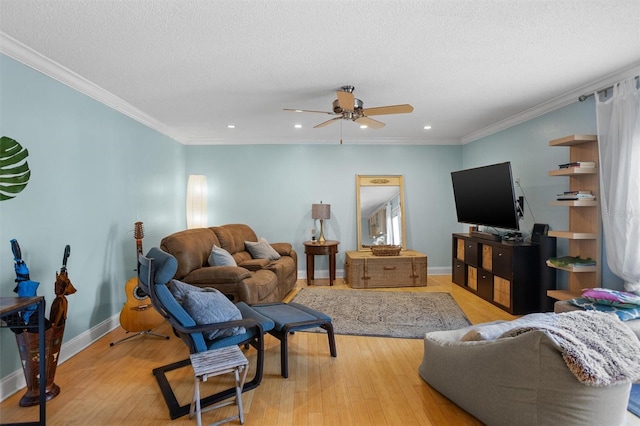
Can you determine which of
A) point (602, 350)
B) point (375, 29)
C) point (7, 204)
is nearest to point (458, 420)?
point (602, 350)

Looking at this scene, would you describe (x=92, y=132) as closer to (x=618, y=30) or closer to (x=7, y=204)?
(x=7, y=204)

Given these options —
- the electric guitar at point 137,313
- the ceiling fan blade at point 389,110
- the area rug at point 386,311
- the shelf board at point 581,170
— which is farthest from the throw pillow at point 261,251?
the shelf board at point 581,170

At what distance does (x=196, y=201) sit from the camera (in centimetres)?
526

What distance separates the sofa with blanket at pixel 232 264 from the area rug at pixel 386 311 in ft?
1.83

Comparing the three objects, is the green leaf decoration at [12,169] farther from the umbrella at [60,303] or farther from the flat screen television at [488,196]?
the flat screen television at [488,196]

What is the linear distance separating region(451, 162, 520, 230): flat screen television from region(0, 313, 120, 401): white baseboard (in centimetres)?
469

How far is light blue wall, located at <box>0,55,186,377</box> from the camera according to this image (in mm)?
2381

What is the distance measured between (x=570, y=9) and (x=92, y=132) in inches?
157

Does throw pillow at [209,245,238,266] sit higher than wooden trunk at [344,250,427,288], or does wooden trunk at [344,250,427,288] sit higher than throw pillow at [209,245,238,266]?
throw pillow at [209,245,238,266]

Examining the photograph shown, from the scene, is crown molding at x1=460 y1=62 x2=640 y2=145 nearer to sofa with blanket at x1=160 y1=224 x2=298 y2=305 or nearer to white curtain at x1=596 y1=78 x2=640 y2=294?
white curtain at x1=596 y1=78 x2=640 y2=294

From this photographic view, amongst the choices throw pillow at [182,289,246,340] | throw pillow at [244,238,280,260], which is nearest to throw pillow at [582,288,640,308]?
throw pillow at [182,289,246,340]

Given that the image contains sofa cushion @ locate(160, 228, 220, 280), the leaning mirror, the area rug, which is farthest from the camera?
the leaning mirror

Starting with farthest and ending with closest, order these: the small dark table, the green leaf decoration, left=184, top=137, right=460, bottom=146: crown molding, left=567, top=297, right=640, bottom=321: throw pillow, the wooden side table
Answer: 1. left=184, top=137, right=460, bottom=146: crown molding
2. the wooden side table
3. left=567, top=297, right=640, bottom=321: throw pillow
4. the green leaf decoration
5. the small dark table

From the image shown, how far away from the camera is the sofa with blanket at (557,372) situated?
63.6 inches
